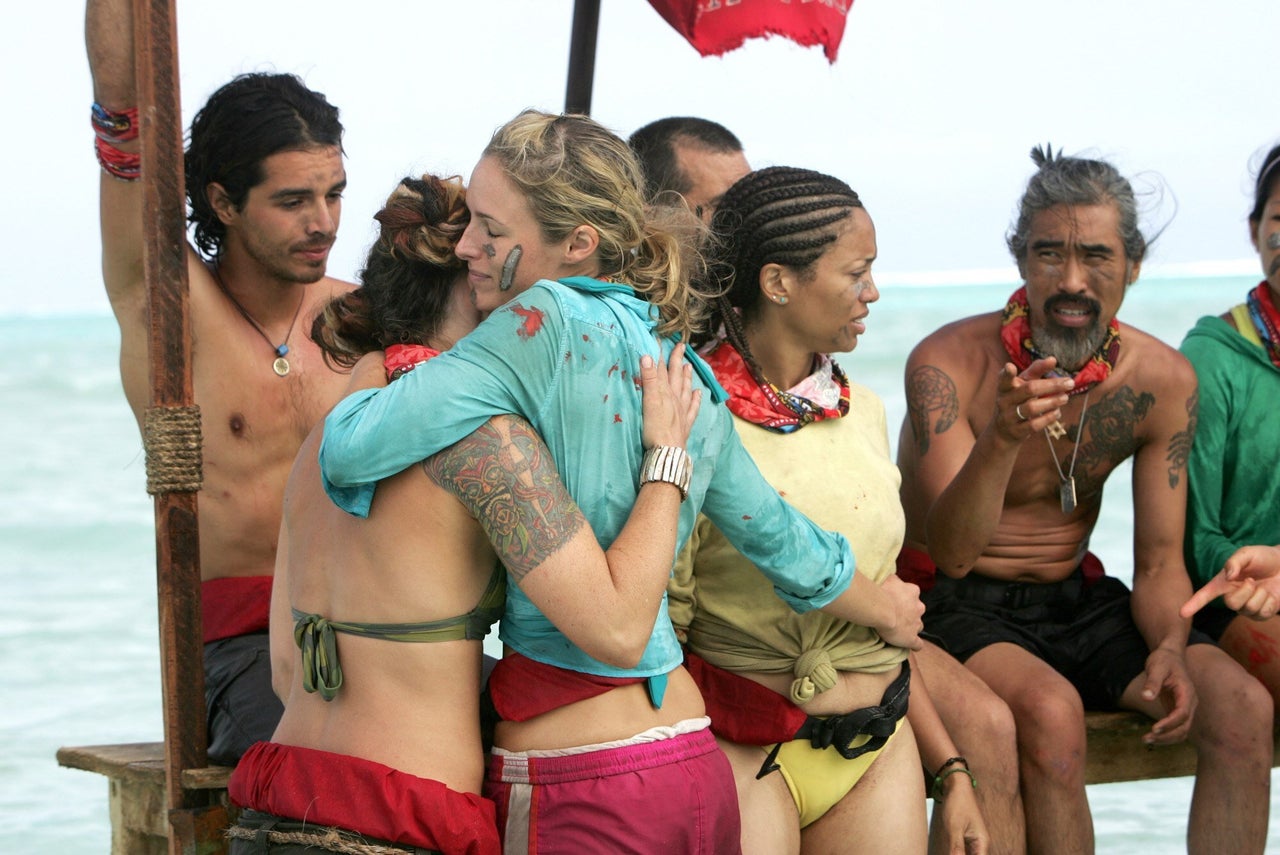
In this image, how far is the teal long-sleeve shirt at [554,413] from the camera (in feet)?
6.61

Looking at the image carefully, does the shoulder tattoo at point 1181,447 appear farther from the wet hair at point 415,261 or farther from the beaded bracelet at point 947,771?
the wet hair at point 415,261

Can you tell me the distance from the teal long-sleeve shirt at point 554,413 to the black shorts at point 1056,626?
154 cm

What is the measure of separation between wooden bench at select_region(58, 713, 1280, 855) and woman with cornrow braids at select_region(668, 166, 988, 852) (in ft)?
2.76

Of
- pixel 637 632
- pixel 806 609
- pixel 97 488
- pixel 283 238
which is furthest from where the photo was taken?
pixel 97 488

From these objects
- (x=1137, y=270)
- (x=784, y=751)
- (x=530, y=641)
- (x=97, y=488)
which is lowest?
(x=97, y=488)

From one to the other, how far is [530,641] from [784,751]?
776mm

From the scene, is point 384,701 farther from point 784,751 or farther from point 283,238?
point 283,238

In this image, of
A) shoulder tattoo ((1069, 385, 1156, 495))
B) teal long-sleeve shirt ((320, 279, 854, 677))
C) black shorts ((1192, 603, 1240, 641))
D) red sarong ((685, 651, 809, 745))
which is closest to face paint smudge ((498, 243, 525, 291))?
teal long-sleeve shirt ((320, 279, 854, 677))

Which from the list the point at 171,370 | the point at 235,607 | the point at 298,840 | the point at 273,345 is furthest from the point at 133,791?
the point at 298,840

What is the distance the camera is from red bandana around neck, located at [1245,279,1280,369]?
3961 mm

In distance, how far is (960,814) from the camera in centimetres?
296

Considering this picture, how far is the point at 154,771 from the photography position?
3.07 meters

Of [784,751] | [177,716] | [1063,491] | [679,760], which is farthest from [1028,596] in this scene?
[177,716]

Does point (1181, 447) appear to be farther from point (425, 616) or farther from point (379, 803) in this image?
point (379, 803)
